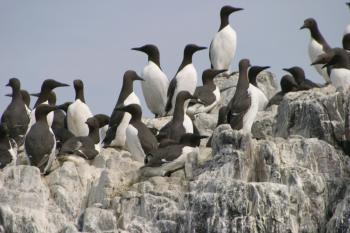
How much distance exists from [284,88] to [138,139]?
421 centimetres

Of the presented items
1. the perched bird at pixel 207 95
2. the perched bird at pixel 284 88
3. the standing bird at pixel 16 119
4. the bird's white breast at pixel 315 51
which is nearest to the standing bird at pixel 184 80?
the perched bird at pixel 207 95

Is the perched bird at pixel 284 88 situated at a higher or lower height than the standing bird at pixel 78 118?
higher

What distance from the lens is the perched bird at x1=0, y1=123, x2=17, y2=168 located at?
2361cm

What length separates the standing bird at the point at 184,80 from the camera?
27.0m

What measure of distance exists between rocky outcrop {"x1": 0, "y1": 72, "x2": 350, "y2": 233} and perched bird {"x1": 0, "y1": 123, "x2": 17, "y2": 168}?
1.52 meters

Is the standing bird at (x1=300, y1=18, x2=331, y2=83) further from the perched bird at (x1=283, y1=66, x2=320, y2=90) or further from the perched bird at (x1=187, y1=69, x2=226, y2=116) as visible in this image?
the perched bird at (x1=187, y1=69, x2=226, y2=116)

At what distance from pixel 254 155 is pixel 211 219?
1406 mm

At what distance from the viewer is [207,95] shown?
27.4m

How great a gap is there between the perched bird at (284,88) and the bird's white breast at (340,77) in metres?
2.17

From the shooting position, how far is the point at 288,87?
87.7 ft

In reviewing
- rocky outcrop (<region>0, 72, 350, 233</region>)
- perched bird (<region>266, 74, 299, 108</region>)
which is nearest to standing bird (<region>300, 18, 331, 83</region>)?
perched bird (<region>266, 74, 299, 108</region>)

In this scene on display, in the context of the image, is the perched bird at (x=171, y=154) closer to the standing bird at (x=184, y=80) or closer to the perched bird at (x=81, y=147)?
the perched bird at (x=81, y=147)

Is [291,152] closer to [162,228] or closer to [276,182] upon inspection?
[276,182]

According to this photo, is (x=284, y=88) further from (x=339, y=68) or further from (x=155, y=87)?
(x=339, y=68)
